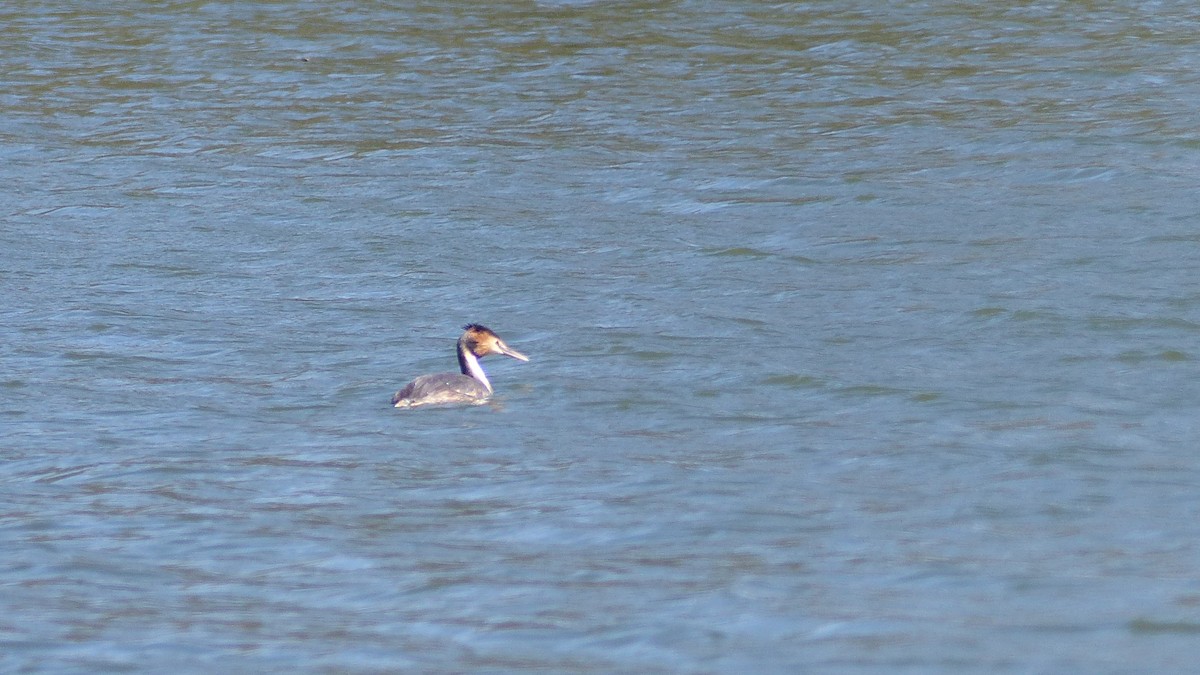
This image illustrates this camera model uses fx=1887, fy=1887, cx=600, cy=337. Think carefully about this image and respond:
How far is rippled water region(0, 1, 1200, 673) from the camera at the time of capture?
833cm

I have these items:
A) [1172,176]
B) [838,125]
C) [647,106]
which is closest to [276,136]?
[647,106]

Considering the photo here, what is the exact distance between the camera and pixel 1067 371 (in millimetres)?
11914

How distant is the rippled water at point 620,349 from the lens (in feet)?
27.3

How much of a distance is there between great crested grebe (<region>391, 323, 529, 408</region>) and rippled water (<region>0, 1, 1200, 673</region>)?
13cm

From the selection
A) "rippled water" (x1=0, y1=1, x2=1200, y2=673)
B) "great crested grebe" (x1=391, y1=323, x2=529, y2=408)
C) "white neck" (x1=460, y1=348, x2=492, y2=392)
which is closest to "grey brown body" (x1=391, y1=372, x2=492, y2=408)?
"great crested grebe" (x1=391, y1=323, x2=529, y2=408)

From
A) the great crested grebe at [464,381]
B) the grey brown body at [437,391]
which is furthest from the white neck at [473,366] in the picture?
the grey brown body at [437,391]

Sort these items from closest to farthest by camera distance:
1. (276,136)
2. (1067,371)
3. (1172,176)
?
(1067,371) → (1172,176) → (276,136)

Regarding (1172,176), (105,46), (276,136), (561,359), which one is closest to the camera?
(561,359)

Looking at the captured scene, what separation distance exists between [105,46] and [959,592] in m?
20.9

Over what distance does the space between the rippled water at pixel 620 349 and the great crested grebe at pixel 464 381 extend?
13 centimetres

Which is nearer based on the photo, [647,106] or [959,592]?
[959,592]

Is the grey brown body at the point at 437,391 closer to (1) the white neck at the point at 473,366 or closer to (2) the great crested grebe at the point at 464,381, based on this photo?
(2) the great crested grebe at the point at 464,381

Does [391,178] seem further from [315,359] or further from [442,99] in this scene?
[315,359]

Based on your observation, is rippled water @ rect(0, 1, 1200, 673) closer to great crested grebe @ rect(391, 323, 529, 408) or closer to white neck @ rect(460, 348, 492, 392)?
great crested grebe @ rect(391, 323, 529, 408)
